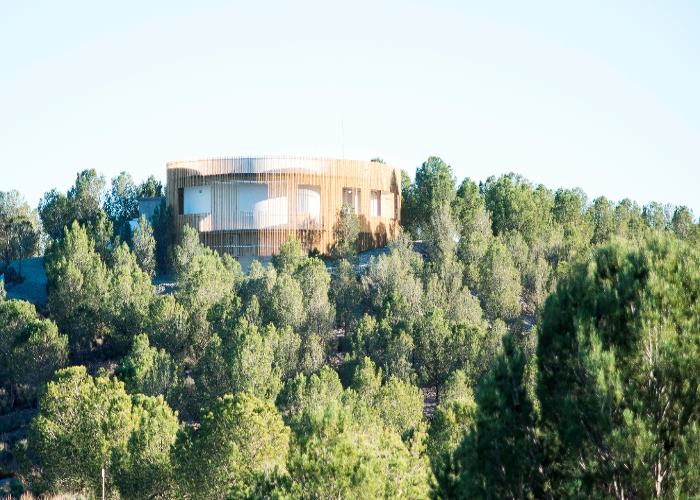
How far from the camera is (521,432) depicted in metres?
15.4

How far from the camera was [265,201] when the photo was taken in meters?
58.0

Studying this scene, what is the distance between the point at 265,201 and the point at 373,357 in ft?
64.3

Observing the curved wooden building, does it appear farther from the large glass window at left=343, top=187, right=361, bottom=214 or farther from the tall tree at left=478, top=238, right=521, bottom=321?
the tall tree at left=478, top=238, right=521, bottom=321

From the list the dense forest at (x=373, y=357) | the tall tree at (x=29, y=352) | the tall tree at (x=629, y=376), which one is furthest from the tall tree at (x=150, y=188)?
the tall tree at (x=629, y=376)

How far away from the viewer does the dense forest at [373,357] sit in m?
14.3

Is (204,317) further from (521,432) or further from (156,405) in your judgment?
(521,432)

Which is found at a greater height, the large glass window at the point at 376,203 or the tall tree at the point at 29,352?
the large glass window at the point at 376,203

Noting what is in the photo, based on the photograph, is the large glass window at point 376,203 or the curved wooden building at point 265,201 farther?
the large glass window at point 376,203

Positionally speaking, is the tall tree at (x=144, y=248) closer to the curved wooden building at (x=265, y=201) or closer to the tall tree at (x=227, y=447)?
the curved wooden building at (x=265, y=201)

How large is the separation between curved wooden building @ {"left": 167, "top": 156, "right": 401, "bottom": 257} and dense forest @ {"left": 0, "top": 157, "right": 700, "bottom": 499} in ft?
6.70

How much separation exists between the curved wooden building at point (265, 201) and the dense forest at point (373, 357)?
2041 millimetres

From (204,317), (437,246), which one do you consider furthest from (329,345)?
(437,246)

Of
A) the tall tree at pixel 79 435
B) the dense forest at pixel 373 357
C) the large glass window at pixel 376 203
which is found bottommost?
the tall tree at pixel 79 435

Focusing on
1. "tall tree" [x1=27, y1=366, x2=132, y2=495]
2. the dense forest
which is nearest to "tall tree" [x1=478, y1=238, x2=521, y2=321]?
the dense forest
